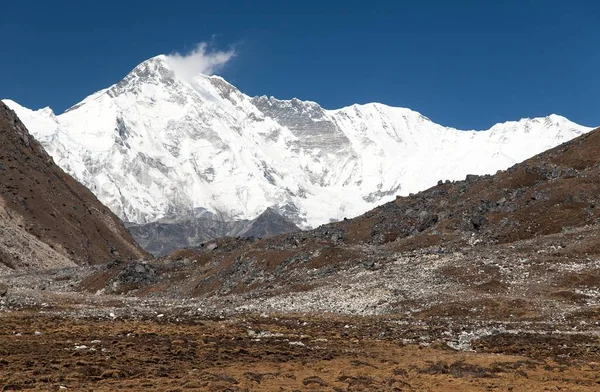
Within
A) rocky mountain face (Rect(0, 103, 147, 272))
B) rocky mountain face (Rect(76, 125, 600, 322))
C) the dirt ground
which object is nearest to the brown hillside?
rocky mountain face (Rect(76, 125, 600, 322))

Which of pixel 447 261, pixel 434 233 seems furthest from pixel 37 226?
pixel 447 261

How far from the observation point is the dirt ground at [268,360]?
1049 inches

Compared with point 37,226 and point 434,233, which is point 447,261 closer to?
point 434,233

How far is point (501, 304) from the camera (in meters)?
53.5

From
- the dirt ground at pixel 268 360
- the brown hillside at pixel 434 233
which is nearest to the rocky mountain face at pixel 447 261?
the brown hillside at pixel 434 233

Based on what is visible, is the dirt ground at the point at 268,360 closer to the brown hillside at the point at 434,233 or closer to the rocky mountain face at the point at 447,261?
the rocky mountain face at the point at 447,261

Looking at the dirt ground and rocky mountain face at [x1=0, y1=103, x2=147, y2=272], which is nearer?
the dirt ground

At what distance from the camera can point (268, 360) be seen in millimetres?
32281

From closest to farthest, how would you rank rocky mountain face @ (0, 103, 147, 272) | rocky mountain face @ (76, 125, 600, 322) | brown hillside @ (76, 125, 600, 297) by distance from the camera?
rocky mountain face @ (76, 125, 600, 322), brown hillside @ (76, 125, 600, 297), rocky mountain face @ (0, 103, 147, 272)

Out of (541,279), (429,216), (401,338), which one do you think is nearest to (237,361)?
(401,338)

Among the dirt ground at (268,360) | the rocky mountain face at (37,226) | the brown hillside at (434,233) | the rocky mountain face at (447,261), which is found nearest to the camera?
the dirt ground at (268,360)

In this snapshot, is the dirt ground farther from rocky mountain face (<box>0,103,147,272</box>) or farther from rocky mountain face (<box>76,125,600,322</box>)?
rocky mountain face (<box>0,103,147,272</box>)

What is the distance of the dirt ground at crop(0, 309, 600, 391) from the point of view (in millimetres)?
26656

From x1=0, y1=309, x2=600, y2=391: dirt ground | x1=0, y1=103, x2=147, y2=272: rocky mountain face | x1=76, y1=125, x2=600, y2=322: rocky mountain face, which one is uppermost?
x1=0, y1=103, x2=147, y2=272: rocky mountain face
